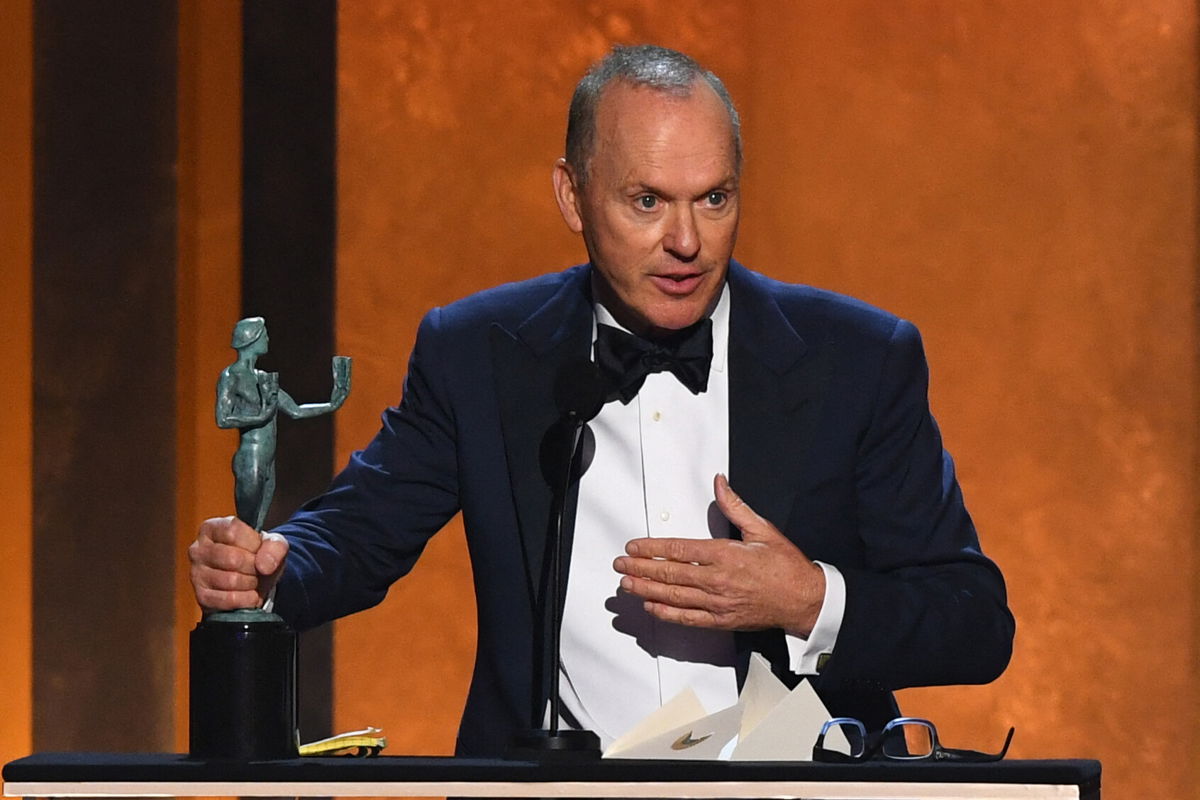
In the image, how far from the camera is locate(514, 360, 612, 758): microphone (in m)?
1.52

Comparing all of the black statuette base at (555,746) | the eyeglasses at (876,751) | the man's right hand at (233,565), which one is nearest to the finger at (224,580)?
the man's right hand at (233,565)

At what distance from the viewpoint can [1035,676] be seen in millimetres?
3598

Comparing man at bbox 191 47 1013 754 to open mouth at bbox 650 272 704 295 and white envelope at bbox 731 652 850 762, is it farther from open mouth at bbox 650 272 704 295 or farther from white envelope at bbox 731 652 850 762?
white envelope at bbox 731 652 850 762

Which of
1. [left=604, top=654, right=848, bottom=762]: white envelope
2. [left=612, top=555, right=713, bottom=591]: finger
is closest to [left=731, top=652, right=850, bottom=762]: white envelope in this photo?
[left=604, top=654, right=848, bottom=762]: white envelope

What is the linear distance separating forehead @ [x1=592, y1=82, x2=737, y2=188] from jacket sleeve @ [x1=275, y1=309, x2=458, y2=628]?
438 millimetres

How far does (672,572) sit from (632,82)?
27.8 inches

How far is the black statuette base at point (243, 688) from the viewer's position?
1.60 m

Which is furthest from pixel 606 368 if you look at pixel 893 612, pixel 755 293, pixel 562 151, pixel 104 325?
pixel 104 325

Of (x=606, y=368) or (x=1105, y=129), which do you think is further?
(x=1105, y=129)

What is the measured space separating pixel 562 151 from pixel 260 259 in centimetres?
67

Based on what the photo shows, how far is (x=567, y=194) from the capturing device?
2.31 meters

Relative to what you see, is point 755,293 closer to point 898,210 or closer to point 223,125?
point 898,210

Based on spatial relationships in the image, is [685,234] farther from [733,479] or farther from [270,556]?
[270,556]

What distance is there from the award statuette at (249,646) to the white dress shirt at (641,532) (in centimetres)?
53
